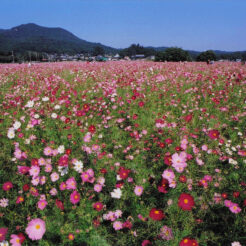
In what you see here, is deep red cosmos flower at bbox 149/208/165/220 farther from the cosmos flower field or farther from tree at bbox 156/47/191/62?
tree at bbox 156/47/191/62

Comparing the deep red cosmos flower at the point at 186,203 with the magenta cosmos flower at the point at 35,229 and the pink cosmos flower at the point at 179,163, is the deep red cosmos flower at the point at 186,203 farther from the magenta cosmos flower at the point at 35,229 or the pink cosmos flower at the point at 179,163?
the magenta cosmos flower at the point at 35,229

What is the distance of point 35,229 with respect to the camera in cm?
125

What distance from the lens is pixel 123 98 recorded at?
4344 millimetres

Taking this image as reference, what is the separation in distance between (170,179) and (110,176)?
0.66m

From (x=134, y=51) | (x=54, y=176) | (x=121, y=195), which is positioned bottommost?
(x=121, y=195)

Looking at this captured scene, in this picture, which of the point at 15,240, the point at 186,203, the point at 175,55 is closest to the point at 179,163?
the point at 186,203

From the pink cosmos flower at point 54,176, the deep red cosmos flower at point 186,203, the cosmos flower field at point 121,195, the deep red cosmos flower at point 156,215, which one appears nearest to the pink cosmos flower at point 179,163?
the cosmos flower field at point 121,195

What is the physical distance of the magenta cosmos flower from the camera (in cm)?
122

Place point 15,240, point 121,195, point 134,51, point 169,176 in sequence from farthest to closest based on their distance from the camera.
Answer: point 134,51 → point 121,195 → point 169,176 → point 15,240

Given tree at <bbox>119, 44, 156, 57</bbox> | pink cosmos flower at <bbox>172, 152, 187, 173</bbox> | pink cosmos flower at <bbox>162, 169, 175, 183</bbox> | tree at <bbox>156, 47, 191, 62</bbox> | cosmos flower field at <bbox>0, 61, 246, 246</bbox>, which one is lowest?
cosmos flower field at <bbox>0, 61, 246, 246</bbox>

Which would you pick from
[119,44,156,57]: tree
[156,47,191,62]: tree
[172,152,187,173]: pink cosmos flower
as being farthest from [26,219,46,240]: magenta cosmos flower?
[119,44,156,57]: tree

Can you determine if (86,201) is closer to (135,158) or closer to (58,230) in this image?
(58,230)

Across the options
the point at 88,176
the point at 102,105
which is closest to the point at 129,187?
the point at 88,176

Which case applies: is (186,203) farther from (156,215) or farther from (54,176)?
(54,176)
